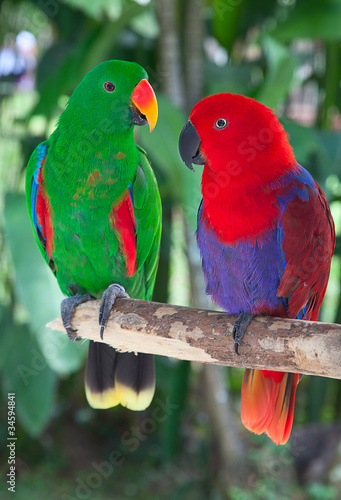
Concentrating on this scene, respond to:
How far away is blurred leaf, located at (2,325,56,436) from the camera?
65.3 inches

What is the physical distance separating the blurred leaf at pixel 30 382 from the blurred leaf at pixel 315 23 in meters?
1.30

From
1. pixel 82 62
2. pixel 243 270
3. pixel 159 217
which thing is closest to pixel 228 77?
pixel 82 62

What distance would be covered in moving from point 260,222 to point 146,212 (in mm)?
240

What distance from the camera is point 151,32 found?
1.63 metres

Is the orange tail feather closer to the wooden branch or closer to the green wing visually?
the wooden branch

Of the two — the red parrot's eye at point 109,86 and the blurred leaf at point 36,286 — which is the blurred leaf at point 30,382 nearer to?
the blurred leaf at point 36,286

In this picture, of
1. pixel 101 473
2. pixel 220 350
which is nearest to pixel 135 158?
pixel 220 350

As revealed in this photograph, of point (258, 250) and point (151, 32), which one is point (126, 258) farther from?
point (151, 32)

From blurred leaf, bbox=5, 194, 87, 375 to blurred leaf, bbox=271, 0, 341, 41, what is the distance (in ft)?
3.23

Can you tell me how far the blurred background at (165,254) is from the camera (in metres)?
1.28

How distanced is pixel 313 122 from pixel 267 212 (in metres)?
1.41

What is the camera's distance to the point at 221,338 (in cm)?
76

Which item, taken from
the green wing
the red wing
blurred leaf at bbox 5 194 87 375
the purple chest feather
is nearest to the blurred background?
blurred leaf at bbox 5 194 87 375

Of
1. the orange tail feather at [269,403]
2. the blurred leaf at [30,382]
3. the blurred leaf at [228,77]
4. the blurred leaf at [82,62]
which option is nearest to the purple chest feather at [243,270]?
the orange tail feather at [269,403]
